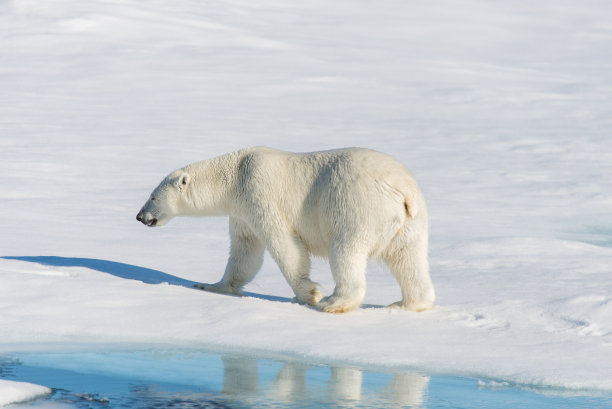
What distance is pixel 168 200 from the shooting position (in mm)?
6562

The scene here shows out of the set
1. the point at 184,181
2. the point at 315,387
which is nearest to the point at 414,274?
the point at 315,387

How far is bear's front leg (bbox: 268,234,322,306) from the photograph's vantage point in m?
5.95

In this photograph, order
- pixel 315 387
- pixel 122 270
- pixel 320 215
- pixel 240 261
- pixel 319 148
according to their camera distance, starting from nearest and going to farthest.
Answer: pixel 315 387 → pixel 320 215 → pixel 240 261 → pixel 122 270 → pixel 319 148

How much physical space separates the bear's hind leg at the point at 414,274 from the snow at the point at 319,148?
15 centimetres

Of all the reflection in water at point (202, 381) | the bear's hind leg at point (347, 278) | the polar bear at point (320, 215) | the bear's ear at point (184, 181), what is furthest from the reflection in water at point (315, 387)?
the bear's ear at point (184, 181)

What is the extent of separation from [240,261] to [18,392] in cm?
246

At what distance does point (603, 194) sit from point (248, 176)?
673cm

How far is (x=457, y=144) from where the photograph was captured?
15.6 meters

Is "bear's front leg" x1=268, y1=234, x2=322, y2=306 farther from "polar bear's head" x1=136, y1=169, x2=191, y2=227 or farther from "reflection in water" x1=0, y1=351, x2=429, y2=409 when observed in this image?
"reflection in water" x1=0, y1=351, x2=429, y2=409

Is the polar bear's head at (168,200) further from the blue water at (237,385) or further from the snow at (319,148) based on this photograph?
the blue water at (237,385)

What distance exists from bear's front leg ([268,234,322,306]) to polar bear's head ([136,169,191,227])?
879 mm

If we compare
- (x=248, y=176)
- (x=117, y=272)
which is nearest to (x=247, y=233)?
(x=248, y=176)

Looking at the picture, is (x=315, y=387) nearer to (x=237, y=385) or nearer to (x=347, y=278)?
(x=237, y=385)

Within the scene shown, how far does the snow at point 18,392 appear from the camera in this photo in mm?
4097
